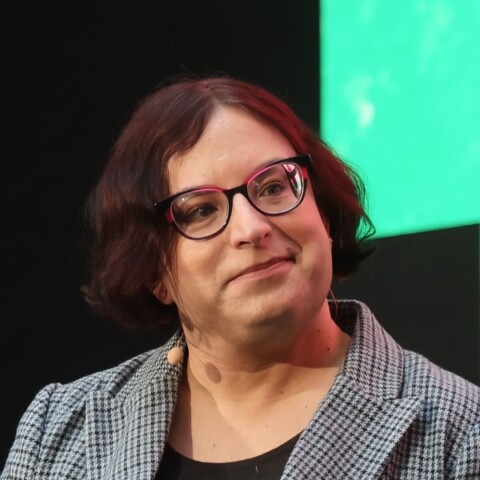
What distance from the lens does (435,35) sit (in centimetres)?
Answer: 159

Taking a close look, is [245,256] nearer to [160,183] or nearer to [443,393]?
[160,183]

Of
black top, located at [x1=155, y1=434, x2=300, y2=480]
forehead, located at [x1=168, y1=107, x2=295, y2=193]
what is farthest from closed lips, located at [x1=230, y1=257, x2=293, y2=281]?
black top, located at [x1=155, y1=434, x2=300, y2=480]

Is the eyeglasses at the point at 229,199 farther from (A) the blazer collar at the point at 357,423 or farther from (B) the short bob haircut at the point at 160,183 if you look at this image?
(A) the blazer collar at the point at 357,423

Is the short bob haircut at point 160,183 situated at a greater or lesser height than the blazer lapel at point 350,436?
greater

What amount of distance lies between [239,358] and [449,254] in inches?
26.3

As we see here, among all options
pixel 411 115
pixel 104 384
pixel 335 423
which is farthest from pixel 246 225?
pixel 411 115

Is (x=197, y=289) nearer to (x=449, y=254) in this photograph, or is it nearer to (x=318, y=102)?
(x=449, y=254)

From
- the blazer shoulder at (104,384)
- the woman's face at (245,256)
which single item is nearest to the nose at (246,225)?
the woman's face at (245,256)

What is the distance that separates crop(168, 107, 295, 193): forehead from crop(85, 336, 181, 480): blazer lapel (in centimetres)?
28

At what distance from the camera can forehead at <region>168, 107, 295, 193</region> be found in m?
0.99

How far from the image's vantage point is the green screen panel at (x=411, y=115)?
1534 millimetres

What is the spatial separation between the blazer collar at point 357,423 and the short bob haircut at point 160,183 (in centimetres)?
21

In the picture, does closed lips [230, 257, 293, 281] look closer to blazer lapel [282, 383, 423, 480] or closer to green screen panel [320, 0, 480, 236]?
blazer lapel [282, 383, 423, 480]

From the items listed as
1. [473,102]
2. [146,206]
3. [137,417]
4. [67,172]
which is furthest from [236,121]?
[67,172]
